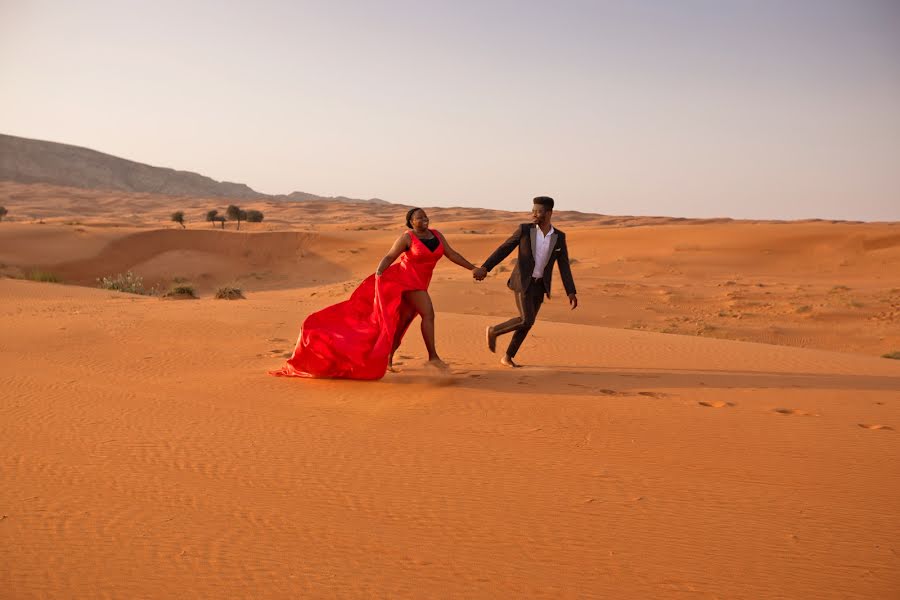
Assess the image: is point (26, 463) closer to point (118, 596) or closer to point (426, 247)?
point (118, 596)

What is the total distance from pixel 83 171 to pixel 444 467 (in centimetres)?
13778

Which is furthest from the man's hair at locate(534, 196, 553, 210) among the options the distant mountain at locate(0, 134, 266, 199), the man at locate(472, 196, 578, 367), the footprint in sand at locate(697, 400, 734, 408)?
the distant mountain at locate(0, 134, 266, 199)

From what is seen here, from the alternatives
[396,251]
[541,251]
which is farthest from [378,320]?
[541,251]

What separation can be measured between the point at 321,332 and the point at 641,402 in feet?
10.7

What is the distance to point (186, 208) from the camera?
85438 mm

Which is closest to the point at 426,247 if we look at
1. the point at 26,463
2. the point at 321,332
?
the point at 321,332

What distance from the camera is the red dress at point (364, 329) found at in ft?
23.3

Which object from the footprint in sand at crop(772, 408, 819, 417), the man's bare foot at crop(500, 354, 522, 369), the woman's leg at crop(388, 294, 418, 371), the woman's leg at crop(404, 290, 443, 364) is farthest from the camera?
the man's bare foot at crop(500, 354, 522, 369)

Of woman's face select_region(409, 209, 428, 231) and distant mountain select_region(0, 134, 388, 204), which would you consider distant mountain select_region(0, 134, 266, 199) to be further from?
woman's face select_region(409, 209, 428, 231)

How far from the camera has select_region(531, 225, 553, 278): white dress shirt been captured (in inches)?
301

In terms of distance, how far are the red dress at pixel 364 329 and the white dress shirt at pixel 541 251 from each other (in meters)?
1.12

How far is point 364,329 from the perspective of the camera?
7.22m

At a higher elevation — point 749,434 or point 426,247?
point 426,247

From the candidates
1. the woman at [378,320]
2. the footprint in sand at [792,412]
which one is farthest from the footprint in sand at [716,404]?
the woman at [378,320]
